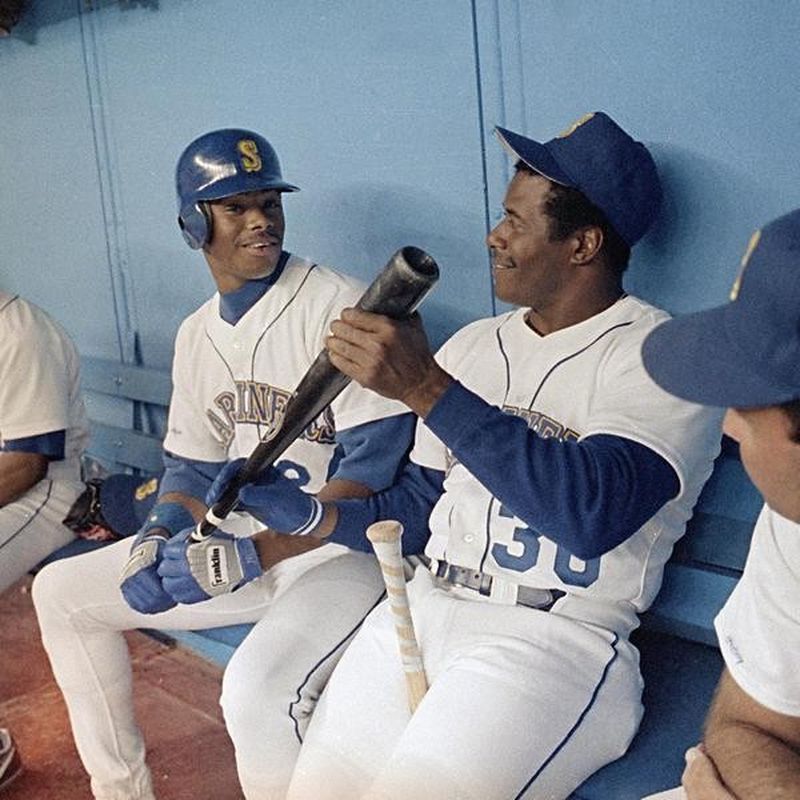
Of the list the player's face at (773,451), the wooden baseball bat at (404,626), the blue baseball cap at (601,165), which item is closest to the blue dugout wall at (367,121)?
the blue baseball cap at (601,165)

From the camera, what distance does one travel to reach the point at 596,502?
4.95 feet

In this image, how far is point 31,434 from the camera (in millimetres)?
2629

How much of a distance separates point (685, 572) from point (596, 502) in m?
0.51

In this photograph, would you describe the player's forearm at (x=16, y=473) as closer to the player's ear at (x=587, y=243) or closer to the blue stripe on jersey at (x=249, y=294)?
the blue stripe on jersey at (x=249, y=294)

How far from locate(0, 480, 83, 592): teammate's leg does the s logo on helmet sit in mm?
1002

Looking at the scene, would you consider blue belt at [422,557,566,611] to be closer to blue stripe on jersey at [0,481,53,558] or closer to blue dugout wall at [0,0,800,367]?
blue dugout wall at [0,0,800,367]

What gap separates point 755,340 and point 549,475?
54cm

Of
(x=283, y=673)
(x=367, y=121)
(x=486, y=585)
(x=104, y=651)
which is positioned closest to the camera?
(x=486, y=585)

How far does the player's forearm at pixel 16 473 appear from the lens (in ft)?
8.59

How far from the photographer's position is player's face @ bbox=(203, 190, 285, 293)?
7.48 feet

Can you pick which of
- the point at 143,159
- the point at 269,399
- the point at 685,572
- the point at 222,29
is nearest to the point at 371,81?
the point at 222,29

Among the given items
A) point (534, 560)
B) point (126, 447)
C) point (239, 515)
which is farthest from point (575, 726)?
point (126, 447)

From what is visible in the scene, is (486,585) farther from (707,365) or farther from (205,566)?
(707,365)

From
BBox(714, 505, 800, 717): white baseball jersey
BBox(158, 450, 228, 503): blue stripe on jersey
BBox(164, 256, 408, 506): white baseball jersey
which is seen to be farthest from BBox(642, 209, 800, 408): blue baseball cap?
BBox(158, 450, 228, 503): blue stripe on jersey
